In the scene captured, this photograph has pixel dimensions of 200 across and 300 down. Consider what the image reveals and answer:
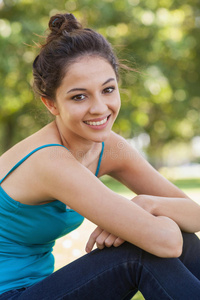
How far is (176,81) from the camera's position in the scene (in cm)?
1580

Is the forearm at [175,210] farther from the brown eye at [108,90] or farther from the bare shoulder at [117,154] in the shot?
the brown eye at [108,90]

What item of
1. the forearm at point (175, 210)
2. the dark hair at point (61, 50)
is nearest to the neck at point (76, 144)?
the dark hair at point (61, 50)

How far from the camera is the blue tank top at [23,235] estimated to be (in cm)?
226

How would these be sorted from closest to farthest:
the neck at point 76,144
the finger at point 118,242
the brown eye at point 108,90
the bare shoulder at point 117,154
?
the finger at point 118,242
the brown eye at point 108,90
the neck at point 76,144
the bare shoulder at point 117,154

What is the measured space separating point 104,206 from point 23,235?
19.1 inches

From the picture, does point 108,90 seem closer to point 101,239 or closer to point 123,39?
point 101,239

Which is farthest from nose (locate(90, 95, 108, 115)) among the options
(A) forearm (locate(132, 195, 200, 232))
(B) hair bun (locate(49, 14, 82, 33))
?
(A) forearm (locate(132, 195, 200, 232))

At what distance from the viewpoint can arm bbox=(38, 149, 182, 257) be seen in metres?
2.12

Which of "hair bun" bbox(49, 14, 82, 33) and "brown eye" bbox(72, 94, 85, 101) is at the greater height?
"hair bun" bbox(49, 14, 82, 33)

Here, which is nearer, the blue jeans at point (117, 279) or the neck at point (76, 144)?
the blue jeans at point (117, 279)

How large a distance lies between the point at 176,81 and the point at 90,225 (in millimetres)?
10260

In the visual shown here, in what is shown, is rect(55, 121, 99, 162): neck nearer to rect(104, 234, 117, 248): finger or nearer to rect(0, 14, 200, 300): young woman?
rect(0, 14, 200, 300): young woman

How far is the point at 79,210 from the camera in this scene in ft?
7.20

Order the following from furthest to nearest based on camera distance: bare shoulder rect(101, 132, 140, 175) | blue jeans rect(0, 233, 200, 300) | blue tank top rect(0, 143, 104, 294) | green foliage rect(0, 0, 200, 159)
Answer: green foliage rect(0, 0, 200, 159) < bare shoulder rect(101, 132, 140, 175) < blue tank top rect(0, 143, 104, 294) < blue jeans rect(0, 233, 200, 300)
